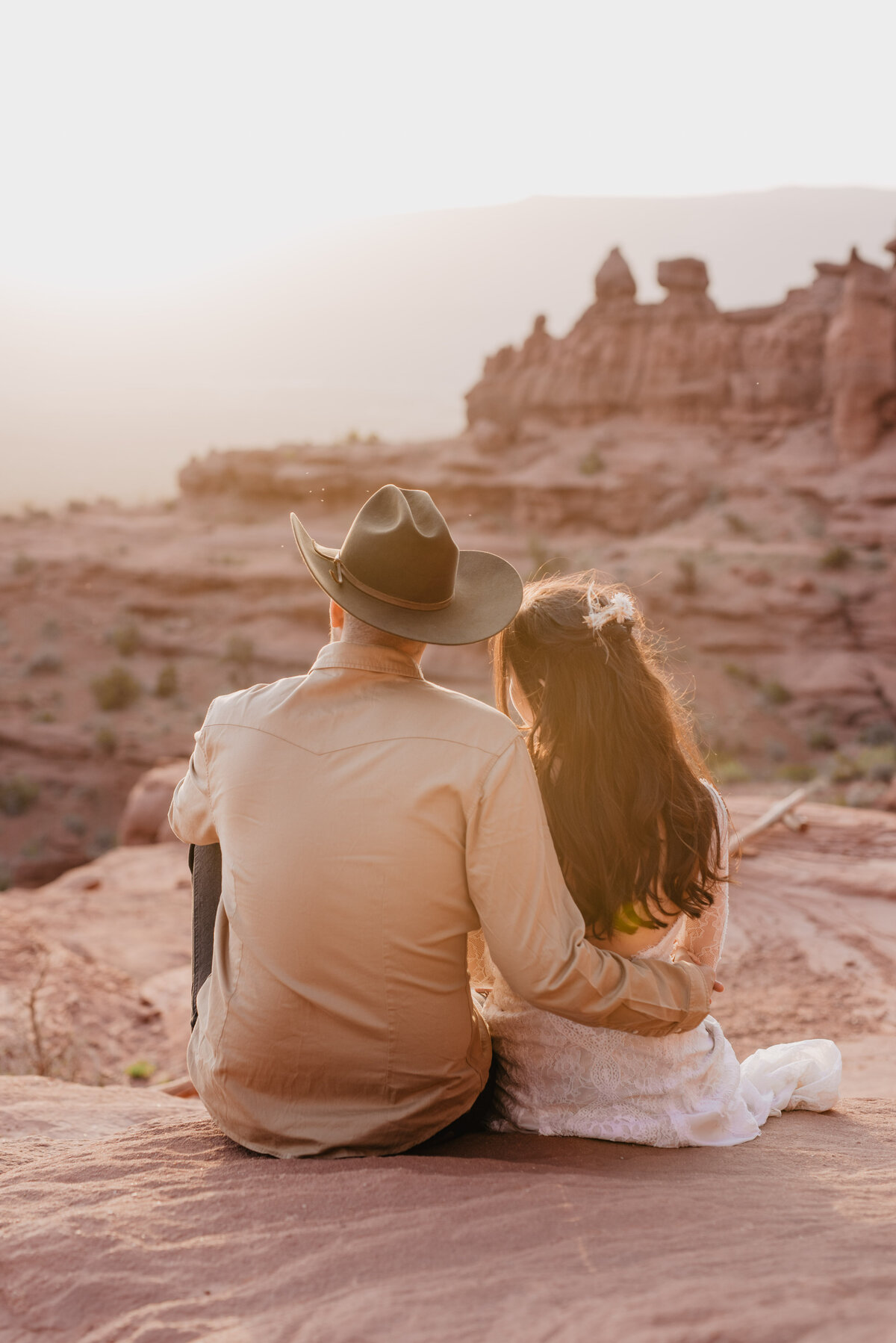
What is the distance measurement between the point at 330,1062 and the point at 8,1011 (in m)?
4.59

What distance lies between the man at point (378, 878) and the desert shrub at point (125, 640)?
76.5 ft

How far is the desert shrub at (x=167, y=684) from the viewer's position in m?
22.9

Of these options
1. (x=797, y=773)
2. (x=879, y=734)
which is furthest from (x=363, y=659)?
(x=879, y=734)

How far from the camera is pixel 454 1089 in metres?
2.37

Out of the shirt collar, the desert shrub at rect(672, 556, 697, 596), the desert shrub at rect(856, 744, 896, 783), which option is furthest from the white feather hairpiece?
the desert shrub at rect(672, 556, 697, 596)

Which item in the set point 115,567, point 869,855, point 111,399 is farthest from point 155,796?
point 111,399

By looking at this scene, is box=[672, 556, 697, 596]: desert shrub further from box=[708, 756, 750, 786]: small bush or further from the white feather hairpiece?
the white feather hairpiece

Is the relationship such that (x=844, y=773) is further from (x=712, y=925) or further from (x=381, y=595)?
(x=381, y=595)

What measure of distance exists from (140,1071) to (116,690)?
17.7m

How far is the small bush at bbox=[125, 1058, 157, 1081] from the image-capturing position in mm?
5633

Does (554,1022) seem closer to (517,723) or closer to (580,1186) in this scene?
(580,1186)

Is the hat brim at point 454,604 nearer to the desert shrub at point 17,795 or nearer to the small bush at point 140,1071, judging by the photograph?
the small bush at point 140,1071

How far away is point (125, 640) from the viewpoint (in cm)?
2442

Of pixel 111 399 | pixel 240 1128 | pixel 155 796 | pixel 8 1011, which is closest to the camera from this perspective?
pixel 240 1128
